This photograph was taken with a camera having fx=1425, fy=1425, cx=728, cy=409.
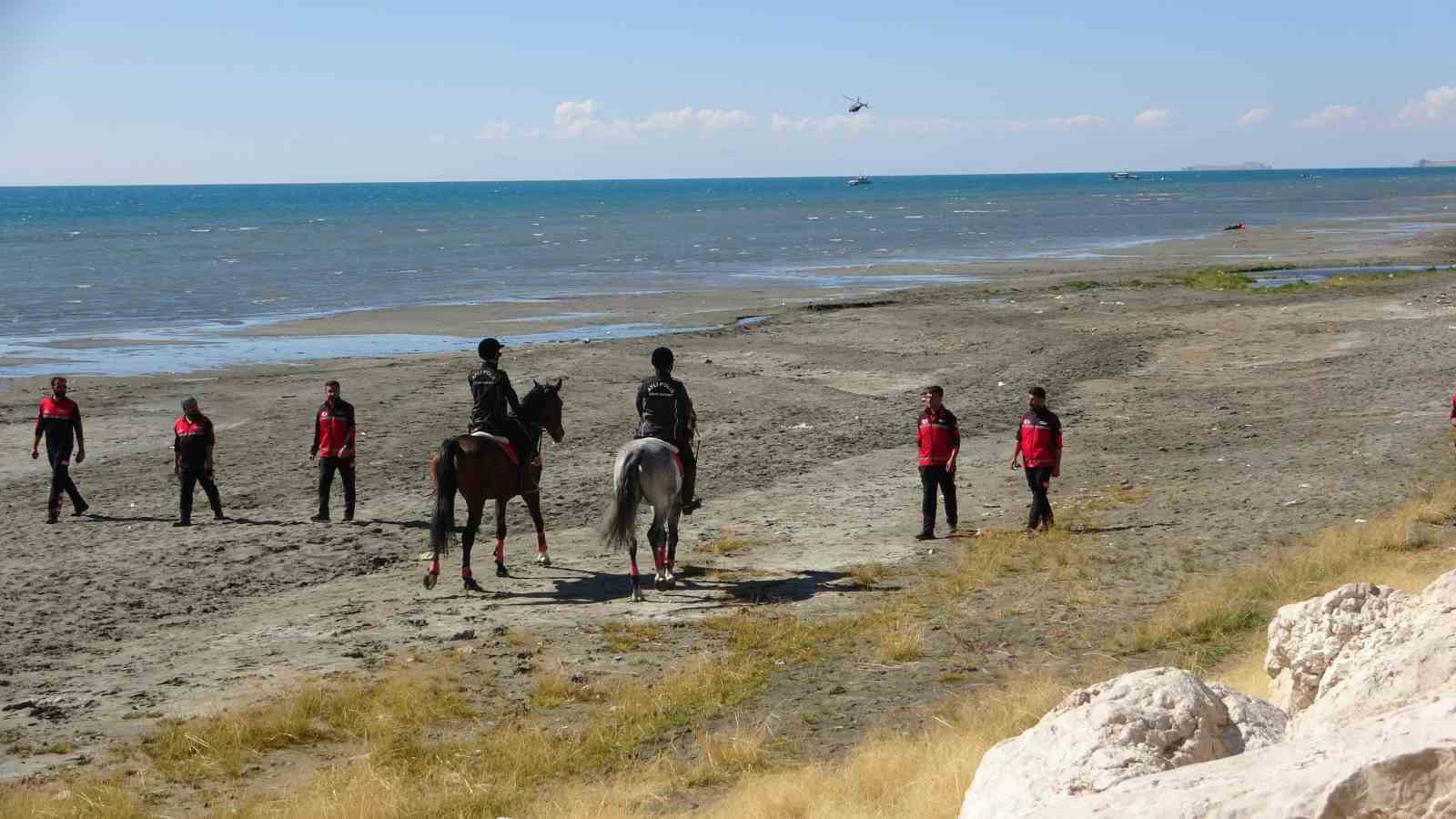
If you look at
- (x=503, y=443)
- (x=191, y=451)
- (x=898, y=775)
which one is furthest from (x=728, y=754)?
(x=191, y=451)

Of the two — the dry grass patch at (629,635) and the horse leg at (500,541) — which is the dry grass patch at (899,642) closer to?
the dry grass patch at (629,635)

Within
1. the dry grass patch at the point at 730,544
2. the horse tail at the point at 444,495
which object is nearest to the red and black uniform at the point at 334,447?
the horse tail at the point at 444,495

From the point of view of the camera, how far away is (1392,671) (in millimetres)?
5594

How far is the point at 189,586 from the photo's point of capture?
15.0 metres

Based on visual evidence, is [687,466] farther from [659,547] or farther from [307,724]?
[307,724]

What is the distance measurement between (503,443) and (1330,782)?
11.2 m

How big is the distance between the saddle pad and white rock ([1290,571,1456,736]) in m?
9.61

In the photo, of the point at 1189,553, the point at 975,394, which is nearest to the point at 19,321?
the point at 975,394

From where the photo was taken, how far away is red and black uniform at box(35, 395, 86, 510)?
17.8 metres

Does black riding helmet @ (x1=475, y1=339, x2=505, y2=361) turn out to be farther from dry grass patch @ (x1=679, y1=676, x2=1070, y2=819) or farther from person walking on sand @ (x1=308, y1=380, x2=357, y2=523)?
dry grass patch @ (x1=679, y1=676, x2=1070, y2=819)

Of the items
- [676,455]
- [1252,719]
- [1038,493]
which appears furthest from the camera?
[1038,493]

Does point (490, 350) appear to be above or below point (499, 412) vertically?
above

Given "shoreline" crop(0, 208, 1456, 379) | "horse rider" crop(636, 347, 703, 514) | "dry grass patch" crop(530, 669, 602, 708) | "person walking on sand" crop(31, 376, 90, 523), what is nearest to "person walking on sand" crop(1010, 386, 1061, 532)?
"horse rider" crop(636, 347, 703, 514)

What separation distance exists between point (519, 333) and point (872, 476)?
75.5ft
